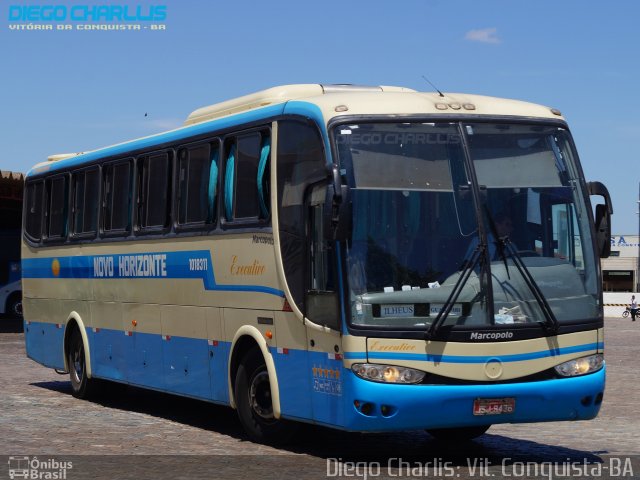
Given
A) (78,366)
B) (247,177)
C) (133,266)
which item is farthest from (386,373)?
(78,366)

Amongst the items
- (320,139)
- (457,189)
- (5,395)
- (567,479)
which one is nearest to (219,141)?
(320,139)

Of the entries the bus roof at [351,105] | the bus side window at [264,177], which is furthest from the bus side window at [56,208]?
the bus side window at [264,177]

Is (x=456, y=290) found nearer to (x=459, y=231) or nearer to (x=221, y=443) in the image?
(x=459, y=231)

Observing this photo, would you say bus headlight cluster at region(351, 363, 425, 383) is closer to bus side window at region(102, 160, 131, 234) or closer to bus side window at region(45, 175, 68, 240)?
bus side window at region(102, 160, 131, 234)

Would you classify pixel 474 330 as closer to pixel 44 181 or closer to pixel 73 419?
pixel 73 419

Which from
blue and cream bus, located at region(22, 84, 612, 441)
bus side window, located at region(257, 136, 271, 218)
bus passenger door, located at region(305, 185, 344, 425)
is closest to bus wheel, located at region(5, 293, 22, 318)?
blue and cream bus, located at region(22, 84, 612, 441)

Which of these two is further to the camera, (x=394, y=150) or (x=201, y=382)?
(x=201, y=382)

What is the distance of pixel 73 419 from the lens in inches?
586

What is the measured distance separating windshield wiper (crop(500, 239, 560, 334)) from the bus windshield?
0.04 feet

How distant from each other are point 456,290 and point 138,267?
19.2 feet

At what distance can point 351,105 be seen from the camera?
36.5 feet

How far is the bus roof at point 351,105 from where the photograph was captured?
1112cm

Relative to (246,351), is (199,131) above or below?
above

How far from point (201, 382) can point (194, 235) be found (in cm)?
155
